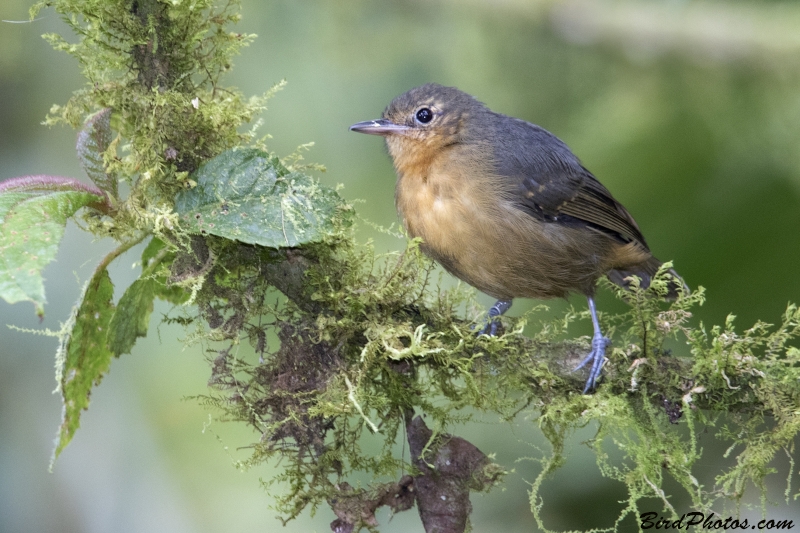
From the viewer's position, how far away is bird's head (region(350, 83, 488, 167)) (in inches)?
144

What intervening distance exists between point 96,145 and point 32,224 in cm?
45

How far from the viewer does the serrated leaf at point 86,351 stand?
2344 millimetres

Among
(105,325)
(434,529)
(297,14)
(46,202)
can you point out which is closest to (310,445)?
(434,529)

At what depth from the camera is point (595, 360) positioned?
8.57 ft

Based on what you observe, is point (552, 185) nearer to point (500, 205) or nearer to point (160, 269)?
point (500, 205)

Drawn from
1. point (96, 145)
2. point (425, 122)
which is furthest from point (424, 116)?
point (96, 145)

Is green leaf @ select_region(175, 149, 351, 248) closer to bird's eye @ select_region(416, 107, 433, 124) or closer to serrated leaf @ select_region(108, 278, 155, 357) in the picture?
serrated leaf @ select_region(108, 278, 155, 357)

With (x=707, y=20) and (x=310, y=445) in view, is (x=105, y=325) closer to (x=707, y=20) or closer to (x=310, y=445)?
(x=310, y=445)

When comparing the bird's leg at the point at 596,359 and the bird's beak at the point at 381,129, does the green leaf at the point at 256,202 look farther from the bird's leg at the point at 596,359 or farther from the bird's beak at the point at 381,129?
the bird's beak at the point at 381,129

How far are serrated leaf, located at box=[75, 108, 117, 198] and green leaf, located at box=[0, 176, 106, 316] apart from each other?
0.05m

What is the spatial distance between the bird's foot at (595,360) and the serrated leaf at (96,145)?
1675 millimetres

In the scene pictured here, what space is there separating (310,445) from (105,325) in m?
0.78

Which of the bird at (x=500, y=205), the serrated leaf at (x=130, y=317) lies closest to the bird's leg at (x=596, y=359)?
the bird at (x=500, y=205)

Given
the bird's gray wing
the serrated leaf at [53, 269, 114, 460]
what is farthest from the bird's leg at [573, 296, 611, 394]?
the serrated leaf at [53, 269, 114, 460]
